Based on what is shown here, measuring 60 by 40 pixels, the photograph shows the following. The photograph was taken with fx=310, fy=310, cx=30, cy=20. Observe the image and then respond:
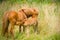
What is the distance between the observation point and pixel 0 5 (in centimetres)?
307

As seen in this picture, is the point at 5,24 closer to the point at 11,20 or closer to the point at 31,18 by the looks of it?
the point at 11,20

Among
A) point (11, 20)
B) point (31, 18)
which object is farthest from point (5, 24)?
point (31, 18)

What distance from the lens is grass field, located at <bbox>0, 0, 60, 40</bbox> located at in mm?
3066

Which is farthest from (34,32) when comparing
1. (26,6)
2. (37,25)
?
(26,6)

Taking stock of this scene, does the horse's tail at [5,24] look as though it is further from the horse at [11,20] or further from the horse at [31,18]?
the horse at [31,18]

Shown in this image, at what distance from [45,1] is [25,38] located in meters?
0.42

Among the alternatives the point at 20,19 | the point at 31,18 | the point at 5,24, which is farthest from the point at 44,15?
the point at 5,24

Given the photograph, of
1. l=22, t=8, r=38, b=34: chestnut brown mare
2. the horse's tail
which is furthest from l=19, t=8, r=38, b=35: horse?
the horse's tail

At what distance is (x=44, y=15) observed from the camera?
122 inches

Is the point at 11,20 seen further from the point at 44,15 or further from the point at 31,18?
the point at 44,15

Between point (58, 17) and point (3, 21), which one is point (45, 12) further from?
point (3, 21)

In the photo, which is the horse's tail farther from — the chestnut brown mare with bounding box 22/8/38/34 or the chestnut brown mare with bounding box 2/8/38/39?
the chestnut brown mare with bounding box 22/8/38/34

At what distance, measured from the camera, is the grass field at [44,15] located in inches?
121

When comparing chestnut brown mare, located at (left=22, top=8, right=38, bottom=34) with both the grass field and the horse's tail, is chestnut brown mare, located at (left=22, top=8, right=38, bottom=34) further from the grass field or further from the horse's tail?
the horse's tail
